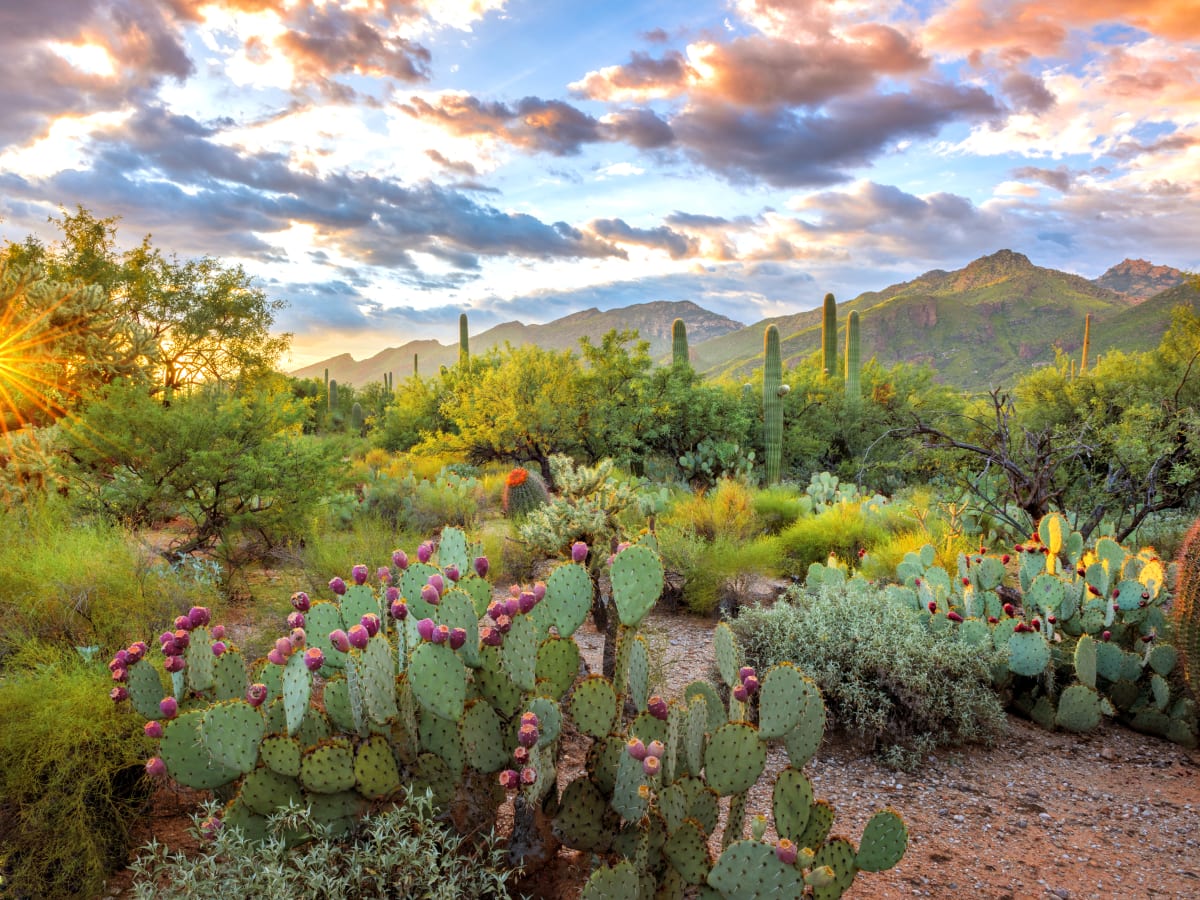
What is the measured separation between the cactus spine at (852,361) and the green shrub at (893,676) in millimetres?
17294

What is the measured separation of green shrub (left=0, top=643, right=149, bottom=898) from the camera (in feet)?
8.93

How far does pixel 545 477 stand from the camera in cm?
1684

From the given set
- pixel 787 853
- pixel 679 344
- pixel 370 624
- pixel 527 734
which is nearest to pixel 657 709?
pixel 527 734

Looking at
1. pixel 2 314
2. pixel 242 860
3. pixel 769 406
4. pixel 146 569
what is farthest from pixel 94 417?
pixel 769 406

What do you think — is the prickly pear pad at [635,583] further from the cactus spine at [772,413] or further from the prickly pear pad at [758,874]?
the cactus spine at [772,413]

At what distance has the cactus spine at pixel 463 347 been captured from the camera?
25.0 m

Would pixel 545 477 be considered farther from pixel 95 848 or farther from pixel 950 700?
pixel 95 848

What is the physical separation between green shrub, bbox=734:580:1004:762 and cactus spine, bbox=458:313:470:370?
2077 centimetres

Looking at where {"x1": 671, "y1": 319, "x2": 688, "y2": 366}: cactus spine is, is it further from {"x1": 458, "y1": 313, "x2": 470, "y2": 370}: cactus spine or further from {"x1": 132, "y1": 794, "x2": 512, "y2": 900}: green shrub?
{"x1": 132, "y1": 794, "x2": 512, "y2": 900}: green shrub

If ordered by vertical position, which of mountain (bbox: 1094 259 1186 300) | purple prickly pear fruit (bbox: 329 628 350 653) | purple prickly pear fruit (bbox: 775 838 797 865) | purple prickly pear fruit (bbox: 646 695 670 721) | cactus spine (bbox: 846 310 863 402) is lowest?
purple prickly pear fruit (bbox: 775 838 797 865)

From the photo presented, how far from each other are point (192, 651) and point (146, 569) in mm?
3455

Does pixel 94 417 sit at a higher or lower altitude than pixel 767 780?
higher

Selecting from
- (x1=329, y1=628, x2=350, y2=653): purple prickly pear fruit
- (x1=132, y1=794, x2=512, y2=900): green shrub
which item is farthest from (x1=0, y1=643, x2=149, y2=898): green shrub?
(x1=329, y1=628, x2=350, y2=653): purple prickly pear fruit

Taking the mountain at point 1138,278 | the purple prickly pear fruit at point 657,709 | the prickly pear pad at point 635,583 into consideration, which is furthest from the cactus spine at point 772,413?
the mountain at point 1138,278
